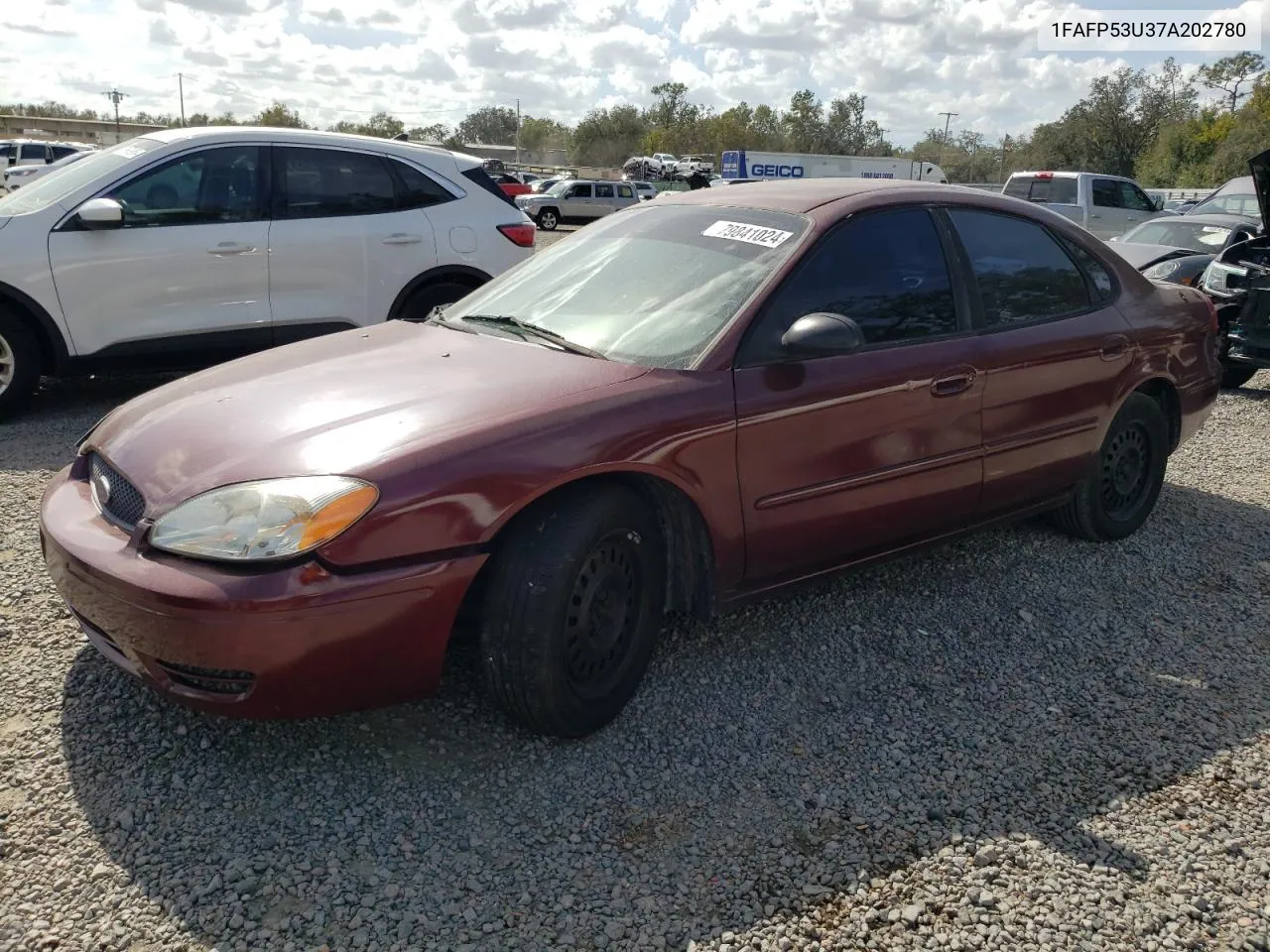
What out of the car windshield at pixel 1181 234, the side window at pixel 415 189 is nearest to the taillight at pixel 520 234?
the side window at pixel 415 189

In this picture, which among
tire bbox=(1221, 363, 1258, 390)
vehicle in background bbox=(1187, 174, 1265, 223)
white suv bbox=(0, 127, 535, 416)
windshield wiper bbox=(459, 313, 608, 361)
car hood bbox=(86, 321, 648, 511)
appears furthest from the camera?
vehicle in background bbox=(1187, 174, 1265, 223)

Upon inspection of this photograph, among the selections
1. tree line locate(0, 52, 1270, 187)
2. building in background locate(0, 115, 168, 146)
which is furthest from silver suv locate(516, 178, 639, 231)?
building in background locate(0, 115, 168, 146)

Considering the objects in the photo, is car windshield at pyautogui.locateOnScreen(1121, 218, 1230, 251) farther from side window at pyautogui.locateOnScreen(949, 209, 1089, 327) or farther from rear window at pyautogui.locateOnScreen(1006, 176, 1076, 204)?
side window at pyautogui.locateOnScreen(949, 209, 1089, 327)

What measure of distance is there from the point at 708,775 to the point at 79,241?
4958mm

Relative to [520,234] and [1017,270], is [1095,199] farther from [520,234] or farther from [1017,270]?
Result: [1017,270]

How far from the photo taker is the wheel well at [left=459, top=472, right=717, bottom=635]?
296 cm

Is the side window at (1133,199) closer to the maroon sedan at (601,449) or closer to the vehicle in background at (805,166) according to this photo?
the maroon sedan at (601,449)

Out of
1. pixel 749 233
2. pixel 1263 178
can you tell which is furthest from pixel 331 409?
pixel 1263 178

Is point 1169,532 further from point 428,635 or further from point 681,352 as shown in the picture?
point 428,635

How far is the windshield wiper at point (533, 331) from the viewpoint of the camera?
313 cm

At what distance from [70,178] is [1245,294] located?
8056 millimetres

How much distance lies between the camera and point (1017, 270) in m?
3.99

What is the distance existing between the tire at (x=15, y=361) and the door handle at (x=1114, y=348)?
5.64 m

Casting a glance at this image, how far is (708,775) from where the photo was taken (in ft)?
9.10
